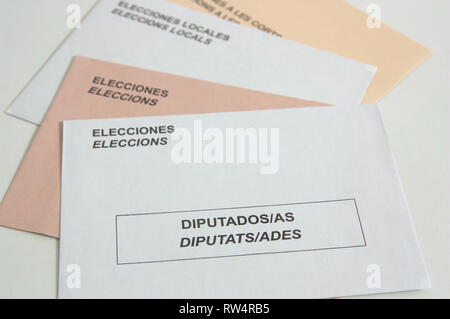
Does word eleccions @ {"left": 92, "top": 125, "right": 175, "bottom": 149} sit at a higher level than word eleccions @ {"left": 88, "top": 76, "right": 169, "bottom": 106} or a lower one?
lower

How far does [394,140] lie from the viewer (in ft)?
1.67

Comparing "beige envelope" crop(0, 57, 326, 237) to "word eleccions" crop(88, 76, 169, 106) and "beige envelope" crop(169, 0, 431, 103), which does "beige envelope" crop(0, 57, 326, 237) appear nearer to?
"word eleccions" crop(88, 76, 169, 106)

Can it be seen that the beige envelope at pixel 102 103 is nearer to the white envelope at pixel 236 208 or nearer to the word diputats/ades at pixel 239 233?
the white envelope at pixel 236 208

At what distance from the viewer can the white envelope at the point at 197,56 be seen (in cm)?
55

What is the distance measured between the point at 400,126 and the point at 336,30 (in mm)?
203

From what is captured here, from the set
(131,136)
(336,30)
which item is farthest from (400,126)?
(131,136)

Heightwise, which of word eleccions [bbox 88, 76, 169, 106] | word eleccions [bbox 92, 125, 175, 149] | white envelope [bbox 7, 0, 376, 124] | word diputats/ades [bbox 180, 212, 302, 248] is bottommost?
word diputats/ades [bbox 180, 212, 302, 248]

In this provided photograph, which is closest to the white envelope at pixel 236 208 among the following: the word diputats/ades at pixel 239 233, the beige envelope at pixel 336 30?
the word diputats/ades at pixel 239 233

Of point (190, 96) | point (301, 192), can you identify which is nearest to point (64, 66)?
point (190, 96)

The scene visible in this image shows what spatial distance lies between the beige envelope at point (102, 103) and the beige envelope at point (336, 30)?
14 cm

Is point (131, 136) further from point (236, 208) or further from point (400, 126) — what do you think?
point (400, 126)

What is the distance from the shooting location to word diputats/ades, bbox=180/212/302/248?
43cm

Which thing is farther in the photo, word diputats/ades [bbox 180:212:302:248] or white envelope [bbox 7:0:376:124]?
white envelope [bbox 7:0:376:124]

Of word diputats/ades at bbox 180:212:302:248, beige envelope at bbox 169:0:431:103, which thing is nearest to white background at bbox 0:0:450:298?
beige envelope at bbox 169:0:431:103
